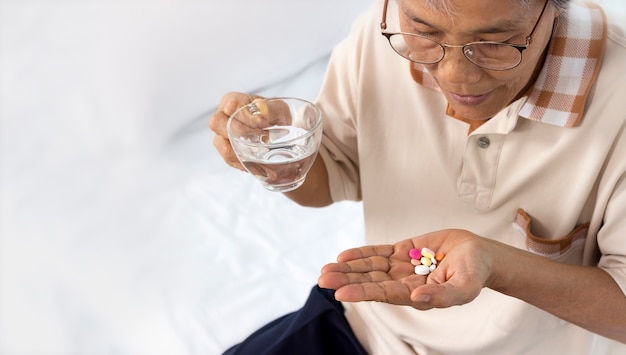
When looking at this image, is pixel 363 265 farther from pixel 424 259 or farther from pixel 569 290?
pixel 569 290

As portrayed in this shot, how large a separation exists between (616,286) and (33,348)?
1246 mm

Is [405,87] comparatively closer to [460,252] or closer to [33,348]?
[460,252]

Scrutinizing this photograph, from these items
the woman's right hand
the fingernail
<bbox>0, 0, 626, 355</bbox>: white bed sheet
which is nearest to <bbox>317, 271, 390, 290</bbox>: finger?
the fingernail

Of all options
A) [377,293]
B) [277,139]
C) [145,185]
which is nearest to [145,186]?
[145,185]

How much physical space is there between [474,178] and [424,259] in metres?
0.22

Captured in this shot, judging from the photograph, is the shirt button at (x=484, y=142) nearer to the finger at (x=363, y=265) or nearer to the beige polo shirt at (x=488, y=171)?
the beige polo shirt at (x=488, y=171)

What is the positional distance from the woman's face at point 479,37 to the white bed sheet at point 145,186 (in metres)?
0.78

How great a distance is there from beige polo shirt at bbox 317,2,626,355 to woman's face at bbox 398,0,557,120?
0.16 feet

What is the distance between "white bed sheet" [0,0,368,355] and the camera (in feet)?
5.47

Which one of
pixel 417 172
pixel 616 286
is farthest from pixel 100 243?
pixel 616 286

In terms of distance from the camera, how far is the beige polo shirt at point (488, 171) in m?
1.05

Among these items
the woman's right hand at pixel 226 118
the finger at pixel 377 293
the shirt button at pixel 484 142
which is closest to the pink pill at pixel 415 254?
the finger at pixel 377 293

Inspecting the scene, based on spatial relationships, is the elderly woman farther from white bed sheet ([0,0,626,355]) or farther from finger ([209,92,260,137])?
white bed sheet ([0,0,626,355])

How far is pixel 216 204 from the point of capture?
6.27 feet
